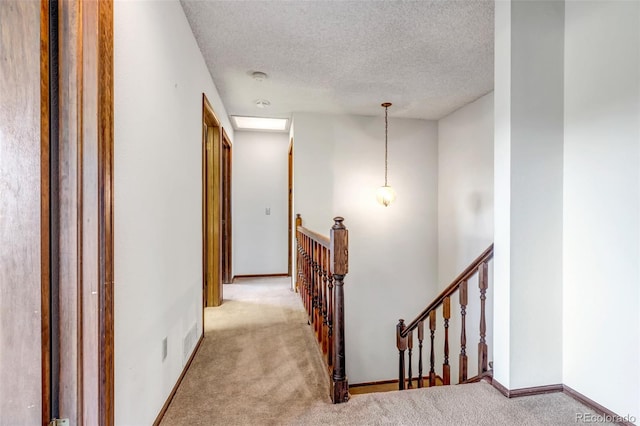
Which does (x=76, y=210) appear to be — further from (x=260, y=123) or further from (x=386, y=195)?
(x=260, y=123)

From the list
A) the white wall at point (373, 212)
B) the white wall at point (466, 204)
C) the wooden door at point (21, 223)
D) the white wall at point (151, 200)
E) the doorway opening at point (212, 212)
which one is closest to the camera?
the wooden door at point (21, 223)

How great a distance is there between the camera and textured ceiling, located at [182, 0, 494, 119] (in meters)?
2.04

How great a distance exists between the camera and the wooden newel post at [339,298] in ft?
5.70

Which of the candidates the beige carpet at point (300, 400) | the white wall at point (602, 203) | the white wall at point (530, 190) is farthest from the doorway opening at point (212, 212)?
the white wall at point (602, 203)

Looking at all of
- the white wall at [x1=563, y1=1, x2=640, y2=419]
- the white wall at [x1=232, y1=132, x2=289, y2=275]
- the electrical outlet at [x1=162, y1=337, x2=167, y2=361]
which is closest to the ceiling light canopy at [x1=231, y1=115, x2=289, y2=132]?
the white wall at [x1=232, y1=132, x2=289, y2=275]

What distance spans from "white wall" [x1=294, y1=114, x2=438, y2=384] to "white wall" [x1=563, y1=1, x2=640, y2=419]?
2763mm

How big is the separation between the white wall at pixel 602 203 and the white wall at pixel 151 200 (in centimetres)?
230

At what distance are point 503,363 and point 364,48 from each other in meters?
2.43

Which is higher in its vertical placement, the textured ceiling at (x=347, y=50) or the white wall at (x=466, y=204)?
the textured ceiling at (x=347, y=50)

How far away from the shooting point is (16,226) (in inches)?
38.2

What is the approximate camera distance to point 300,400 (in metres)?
1.80

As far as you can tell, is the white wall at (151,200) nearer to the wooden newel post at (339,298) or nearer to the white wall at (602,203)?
the wooden newel post at (339,298)

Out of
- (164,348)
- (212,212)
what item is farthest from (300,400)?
(212,212)

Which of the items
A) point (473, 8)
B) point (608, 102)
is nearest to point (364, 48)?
point (473, 8)
